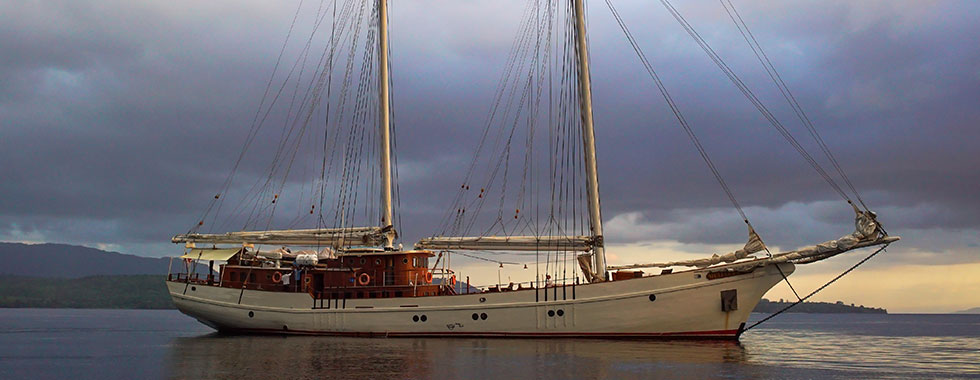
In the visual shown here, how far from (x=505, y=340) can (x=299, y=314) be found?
12.3m

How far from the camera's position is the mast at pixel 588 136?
4078cm

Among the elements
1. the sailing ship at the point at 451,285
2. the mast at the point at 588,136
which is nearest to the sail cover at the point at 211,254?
the sailing ship at the point at 451,285

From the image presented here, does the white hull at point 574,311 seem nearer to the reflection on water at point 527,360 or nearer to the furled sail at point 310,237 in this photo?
the reflection on water at point 527,360

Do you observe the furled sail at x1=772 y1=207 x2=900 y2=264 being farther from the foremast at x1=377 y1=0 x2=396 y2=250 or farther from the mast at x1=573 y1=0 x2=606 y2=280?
the foremast at x1=377 y1=0 x2=396 y2=250

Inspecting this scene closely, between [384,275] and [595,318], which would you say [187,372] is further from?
[595,318]

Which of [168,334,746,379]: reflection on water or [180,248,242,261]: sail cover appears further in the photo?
[180,248,242,261]: sail cover

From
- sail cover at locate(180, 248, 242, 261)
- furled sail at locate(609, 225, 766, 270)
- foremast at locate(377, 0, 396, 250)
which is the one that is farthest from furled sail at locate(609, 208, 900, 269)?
sail cover at locate(180, 248, 242, 261)

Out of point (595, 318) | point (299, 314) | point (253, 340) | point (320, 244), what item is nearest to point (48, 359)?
point (253, 340)

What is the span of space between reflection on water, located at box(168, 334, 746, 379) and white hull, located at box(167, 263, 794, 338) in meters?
0.78

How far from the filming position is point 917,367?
1320 inches

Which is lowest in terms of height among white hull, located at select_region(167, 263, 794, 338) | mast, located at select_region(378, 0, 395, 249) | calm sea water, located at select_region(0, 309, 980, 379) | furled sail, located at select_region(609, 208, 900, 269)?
calm sea water, located at select_region(0, 309, 980, 379)

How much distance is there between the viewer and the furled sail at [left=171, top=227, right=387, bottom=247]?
148 feet

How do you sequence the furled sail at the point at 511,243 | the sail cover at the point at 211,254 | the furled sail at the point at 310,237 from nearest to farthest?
the furled sail at the point at 511,243
the furled sail at the point at 310,237
the sail cover at the point at 211,254

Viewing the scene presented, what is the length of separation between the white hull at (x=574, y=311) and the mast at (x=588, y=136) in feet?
9.12
